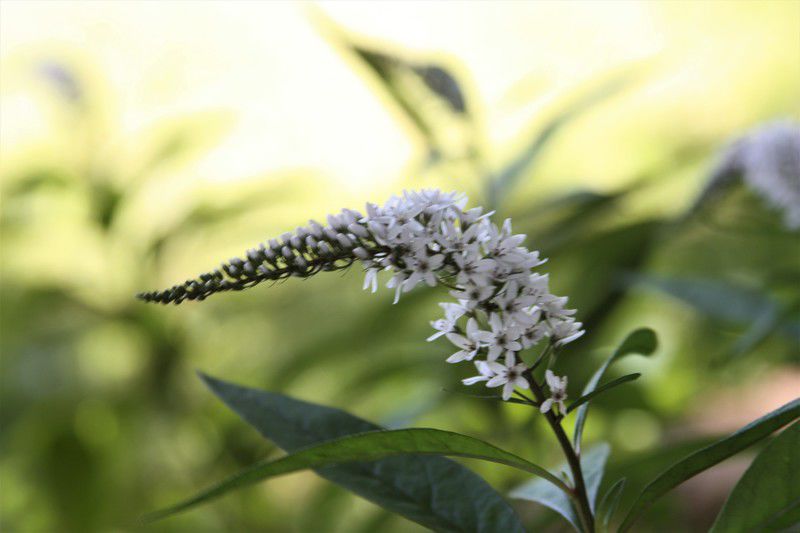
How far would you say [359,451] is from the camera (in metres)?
0.34

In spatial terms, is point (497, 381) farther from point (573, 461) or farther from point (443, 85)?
point (443, 85)

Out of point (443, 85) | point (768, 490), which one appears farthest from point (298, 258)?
point (443, 85)

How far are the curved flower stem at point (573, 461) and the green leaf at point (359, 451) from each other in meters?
0.03

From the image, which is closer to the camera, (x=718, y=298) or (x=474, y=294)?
(x=474, y=294)

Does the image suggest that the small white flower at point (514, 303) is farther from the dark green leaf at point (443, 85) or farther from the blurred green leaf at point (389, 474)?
the dark green leaf at point (443, 85)

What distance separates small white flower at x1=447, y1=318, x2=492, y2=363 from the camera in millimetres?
362

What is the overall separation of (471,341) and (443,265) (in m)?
0.04

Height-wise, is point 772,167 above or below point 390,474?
above

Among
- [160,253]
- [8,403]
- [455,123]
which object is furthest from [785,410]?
[8,403]

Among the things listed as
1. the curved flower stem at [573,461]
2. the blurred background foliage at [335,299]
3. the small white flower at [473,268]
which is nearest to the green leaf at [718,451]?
the curved flower stem at [573,461]

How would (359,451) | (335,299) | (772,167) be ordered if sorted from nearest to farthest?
1. (359,451)
2. (772,167)
3. (335,299)

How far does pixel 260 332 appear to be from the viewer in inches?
46.6

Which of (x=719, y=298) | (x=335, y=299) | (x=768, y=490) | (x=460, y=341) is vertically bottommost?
(x=768, y=490)

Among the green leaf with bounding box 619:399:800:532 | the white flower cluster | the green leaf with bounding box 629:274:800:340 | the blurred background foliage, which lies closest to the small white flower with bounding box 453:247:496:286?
the white flower cluster
